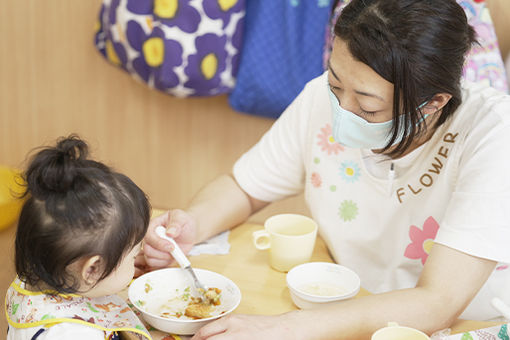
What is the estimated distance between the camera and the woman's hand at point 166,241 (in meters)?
1.23

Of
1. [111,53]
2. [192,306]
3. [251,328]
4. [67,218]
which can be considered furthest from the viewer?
[111,53]

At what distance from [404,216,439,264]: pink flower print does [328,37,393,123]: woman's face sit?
268mm

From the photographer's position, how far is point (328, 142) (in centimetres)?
141

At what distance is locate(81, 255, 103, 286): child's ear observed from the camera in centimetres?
91

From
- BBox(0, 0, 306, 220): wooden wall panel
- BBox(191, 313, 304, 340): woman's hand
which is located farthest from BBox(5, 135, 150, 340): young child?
BBox(0, 0, 306, 220): wooden wall panel

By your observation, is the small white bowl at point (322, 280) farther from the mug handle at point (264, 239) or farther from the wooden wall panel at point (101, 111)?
the wooden wall panel at point (101, 111)

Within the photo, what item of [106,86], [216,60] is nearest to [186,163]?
[106,86]

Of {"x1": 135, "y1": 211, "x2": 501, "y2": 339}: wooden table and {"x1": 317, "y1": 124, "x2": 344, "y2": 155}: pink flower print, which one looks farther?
{"x1": 317, "y1": 124, "x2": 344, "y2": 155}: pink flower print

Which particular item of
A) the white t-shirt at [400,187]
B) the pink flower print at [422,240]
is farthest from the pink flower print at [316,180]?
the pink flower print at [422,240]

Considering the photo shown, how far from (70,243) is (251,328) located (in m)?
0.32

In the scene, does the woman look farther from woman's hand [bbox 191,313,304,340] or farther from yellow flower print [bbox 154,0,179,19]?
yellow flower print [bbox 154,0,179,19]

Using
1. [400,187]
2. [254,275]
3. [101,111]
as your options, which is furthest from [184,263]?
[101,111]

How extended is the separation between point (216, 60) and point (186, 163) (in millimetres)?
684

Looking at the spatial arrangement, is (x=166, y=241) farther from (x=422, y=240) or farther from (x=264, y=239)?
(x=422, y=240)
